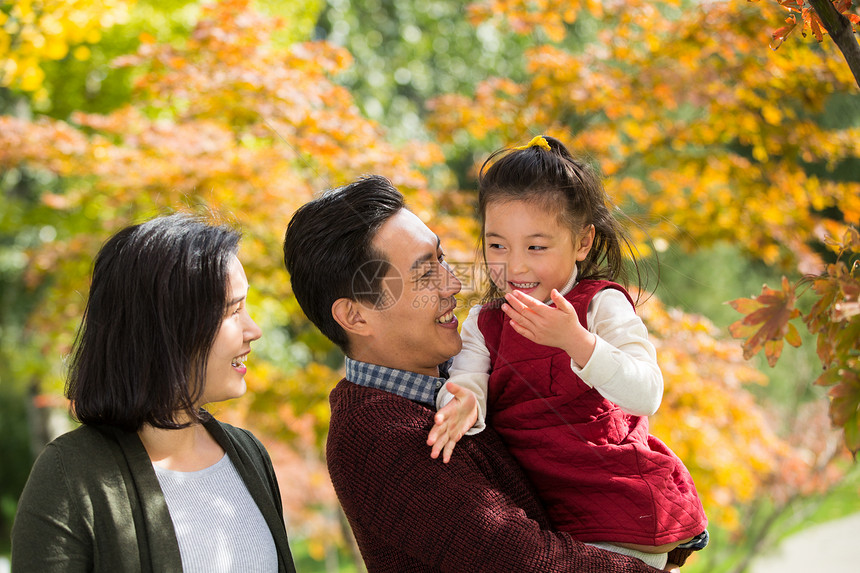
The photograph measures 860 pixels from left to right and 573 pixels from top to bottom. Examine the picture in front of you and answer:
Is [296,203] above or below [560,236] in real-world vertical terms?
below

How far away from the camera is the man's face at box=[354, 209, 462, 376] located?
187 cm

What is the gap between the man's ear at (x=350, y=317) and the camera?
6.25 feet

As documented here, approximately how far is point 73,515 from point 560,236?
51.0 inches

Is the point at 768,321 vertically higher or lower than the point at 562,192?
lower

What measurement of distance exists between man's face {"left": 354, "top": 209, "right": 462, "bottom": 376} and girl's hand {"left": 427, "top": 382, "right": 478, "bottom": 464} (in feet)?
0.54

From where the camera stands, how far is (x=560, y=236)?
196 centimetres

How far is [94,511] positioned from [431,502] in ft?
2.23

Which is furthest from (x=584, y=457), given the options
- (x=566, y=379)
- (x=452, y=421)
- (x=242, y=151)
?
(x=242, y=151)

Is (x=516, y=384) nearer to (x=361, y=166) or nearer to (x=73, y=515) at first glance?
(x=73, y=515)

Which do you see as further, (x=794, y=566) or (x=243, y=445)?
(x=794, y=566)

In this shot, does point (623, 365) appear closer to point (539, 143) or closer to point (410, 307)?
point (410, 307)

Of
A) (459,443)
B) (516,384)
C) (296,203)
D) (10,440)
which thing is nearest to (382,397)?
(459,443)

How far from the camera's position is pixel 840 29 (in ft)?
4.45

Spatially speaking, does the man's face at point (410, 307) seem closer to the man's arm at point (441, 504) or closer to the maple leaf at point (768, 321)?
the man's arm at point (441, 504)
